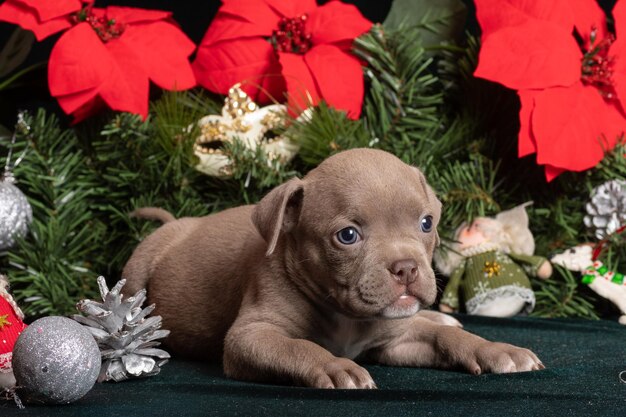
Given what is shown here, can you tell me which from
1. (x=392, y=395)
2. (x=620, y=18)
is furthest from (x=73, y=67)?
(x=620, y=18)

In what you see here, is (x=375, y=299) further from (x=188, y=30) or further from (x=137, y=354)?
(x=188, y=30)

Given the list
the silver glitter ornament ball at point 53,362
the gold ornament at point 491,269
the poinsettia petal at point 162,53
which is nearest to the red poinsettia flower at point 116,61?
the poinsettia petal at point 162,53

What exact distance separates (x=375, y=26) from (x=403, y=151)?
0.60m

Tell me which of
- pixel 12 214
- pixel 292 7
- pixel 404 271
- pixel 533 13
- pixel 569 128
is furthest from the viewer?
pixel 292 7

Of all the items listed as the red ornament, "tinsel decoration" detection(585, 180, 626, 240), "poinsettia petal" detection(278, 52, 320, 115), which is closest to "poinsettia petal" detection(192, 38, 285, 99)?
"poinsettia petal" detection(278, 52, 320, 115)

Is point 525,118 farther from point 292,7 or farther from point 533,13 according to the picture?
point 292,7

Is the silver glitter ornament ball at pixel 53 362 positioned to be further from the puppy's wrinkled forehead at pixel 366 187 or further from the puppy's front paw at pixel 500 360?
the puppy's front paw at pixel 500 360

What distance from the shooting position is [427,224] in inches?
113

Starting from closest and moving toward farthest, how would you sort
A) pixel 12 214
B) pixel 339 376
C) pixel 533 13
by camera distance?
1. pixel 339 376
2. pixel 12 214
3. pixel 533 13

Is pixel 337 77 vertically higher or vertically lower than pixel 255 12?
lower

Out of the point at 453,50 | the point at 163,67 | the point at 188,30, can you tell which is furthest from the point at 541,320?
the point at 188,30

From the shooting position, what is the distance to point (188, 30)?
5082 mm

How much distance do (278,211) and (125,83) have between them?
54.4 inches

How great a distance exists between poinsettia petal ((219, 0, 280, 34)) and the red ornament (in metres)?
1.81
